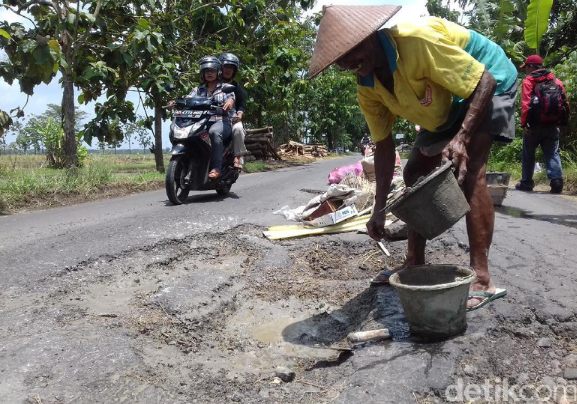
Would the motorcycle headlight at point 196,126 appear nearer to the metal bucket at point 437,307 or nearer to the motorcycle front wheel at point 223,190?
the motorcycle front wheel at point 223,190

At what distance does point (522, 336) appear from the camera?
234 cm

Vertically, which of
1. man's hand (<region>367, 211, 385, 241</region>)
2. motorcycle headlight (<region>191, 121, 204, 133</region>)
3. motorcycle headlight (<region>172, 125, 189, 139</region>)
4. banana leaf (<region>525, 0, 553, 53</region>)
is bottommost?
man's hand (<region>367, 211, 385, 241</region>)

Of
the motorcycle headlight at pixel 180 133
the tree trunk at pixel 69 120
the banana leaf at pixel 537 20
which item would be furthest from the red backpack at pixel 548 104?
the tree trunk at pixel 69 120

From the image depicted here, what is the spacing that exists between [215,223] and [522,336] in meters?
3.17

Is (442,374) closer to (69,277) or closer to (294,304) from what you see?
(294,304)

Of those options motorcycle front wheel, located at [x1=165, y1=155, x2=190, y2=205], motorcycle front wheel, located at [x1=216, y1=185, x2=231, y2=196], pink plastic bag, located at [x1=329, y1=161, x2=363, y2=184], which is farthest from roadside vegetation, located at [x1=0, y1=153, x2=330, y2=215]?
pink plastic bag, located at [x1=329, y1=161, x2=363, y2=184]

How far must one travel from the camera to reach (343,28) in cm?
243

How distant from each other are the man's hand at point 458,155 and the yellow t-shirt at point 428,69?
0.24m

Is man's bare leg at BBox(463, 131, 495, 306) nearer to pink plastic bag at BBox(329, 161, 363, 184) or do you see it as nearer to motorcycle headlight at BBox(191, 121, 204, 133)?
motorcycle headlight at BBox(191, 121, 204, 133)

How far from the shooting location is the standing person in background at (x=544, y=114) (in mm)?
7365

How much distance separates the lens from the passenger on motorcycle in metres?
6.32

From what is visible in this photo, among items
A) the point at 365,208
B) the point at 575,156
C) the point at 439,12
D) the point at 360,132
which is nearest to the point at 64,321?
the point at 365,208

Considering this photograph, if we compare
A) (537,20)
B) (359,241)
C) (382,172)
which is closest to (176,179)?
(359,241)

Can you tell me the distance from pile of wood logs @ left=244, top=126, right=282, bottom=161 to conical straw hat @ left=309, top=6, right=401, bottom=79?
16036 millimetres
